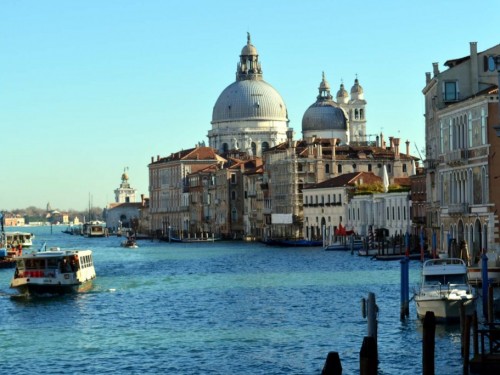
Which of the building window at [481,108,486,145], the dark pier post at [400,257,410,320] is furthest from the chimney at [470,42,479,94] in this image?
the dark pier post at [400,257,410,320]

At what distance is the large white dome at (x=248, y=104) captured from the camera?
525 ft

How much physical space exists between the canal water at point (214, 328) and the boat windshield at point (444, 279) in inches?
38.4

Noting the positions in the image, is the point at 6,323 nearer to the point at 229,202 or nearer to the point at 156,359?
the point at 156,359

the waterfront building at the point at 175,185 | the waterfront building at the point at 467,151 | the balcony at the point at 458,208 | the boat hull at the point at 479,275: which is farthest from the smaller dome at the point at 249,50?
the boat hull at the point at 479,275

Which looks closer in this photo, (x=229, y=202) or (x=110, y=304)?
(x=110, y=304)

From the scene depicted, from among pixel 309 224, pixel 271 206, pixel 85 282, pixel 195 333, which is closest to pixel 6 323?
pixel 195 333

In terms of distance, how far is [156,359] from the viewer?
88.1 feet

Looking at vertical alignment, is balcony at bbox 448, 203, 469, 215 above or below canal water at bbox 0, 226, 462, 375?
above

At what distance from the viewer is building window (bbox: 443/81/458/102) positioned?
2082 inches

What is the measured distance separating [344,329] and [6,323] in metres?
8.63

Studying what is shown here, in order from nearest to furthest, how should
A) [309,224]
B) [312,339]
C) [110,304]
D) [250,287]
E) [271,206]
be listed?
[312,339], [110,304], [250,287], [309,224], [271,206]

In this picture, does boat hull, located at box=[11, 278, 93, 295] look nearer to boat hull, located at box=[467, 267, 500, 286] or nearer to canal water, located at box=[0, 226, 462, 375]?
canal water, located at box=[0, 226, 462, 375]

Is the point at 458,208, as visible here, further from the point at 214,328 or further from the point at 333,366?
the point at 333,366

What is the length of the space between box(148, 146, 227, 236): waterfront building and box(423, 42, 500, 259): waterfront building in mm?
87682
